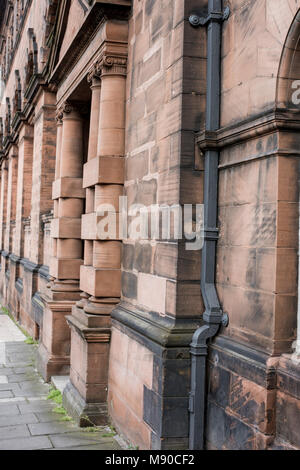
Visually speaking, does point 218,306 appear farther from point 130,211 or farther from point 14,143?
point 14,143

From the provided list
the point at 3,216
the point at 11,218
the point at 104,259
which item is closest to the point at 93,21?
the point at 104,259

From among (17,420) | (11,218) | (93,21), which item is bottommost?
(17,420)

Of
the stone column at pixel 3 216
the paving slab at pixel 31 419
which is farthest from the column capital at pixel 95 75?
the stone column at pixel 3 216

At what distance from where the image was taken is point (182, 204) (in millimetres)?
4422

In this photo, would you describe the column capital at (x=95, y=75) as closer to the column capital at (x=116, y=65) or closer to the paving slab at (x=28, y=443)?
the column capital at (x=116, y=65)

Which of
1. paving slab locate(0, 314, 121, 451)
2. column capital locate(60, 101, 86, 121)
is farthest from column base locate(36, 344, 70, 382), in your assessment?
column capital locate(60, 101, 86, 121)

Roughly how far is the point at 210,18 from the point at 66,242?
433cm

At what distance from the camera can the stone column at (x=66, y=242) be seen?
793 centimetres

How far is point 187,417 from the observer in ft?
14.2

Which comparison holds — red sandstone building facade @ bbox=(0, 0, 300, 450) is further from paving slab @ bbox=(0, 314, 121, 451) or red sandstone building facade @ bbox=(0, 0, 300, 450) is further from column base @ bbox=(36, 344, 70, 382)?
column base @ bbox=(36, 344, 70, 382)

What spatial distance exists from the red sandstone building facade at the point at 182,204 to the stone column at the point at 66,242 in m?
0.12

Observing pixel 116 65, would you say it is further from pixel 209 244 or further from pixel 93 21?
pixel 209 244

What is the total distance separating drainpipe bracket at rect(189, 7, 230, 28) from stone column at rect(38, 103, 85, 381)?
3753 millimetres
